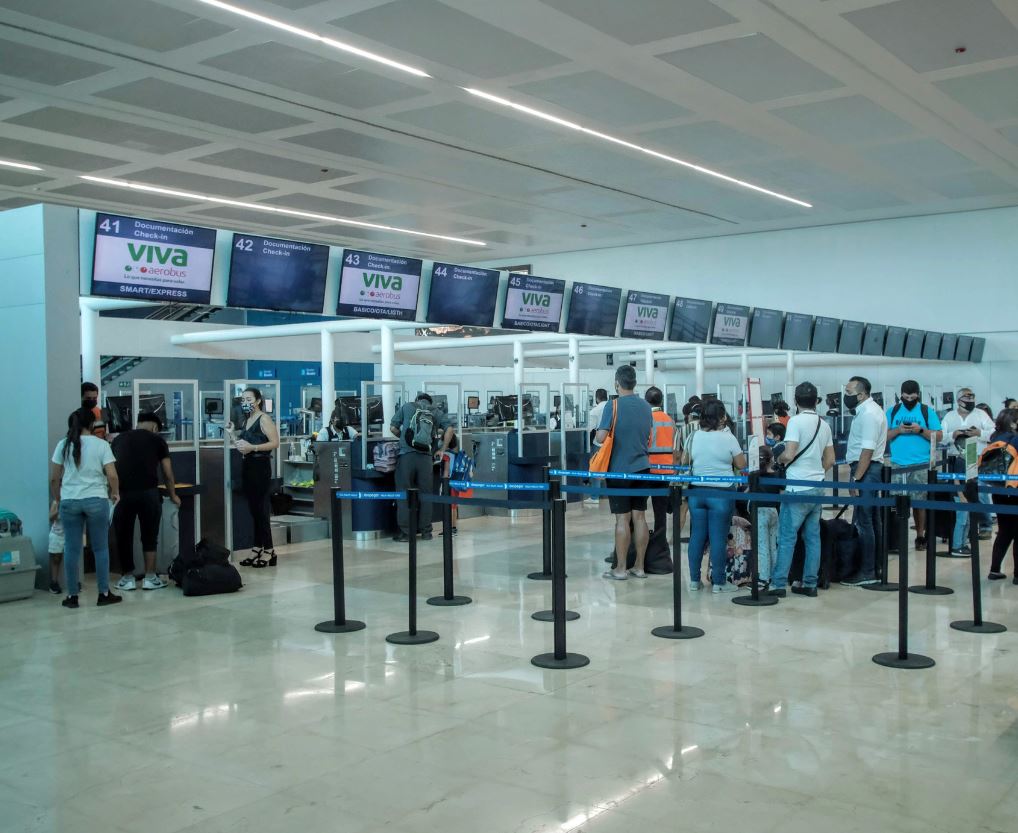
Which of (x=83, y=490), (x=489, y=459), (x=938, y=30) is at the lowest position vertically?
(x=489, y=459)

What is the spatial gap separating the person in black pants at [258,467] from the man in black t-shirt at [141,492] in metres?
0.88

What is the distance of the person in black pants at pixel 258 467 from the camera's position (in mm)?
8609

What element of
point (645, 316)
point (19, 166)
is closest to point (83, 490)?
point (645, 316)

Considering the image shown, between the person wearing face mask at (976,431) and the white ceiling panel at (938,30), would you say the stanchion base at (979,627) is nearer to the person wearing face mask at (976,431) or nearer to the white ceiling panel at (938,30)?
the person wearing face mask at (976,431)

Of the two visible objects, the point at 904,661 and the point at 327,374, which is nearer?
the point at 904,661

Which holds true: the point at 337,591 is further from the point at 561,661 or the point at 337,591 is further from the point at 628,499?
the point at 628,499

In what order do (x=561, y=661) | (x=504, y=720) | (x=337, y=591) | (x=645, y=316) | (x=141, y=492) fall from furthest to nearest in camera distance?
(x=645, y=316) < (x=141, y=492) < (x=337, y=591) < (x=561, y=661) < (x=504, y=720)

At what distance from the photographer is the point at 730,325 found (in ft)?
48.6

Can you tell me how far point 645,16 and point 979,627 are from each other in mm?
6305

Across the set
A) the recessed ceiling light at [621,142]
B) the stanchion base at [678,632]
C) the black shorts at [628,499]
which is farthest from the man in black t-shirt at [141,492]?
the recessed ceiling light at [621,142]

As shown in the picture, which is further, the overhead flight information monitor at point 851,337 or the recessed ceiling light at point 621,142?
the overhead flight information monitor at point 851,337

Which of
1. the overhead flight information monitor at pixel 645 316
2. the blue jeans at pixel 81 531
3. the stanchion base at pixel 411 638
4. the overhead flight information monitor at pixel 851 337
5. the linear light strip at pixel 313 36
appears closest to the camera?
the stanchion base at pixel 411 638

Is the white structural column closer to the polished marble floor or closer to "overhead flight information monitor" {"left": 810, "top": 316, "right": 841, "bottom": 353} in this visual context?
the polished marble floor

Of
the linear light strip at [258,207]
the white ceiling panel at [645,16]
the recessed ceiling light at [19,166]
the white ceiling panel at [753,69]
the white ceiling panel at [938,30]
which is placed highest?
the white ceiling panel at [938,30]
